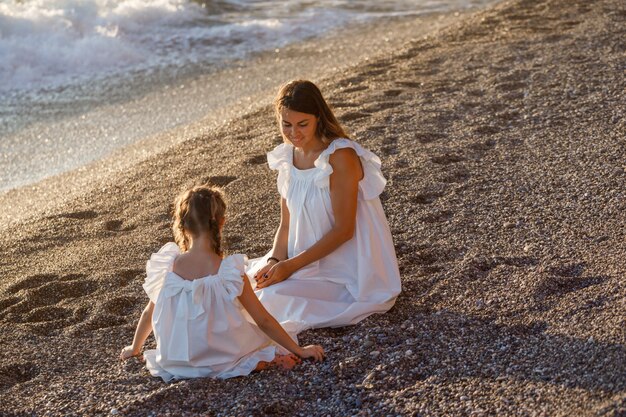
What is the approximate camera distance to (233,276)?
12.7ft

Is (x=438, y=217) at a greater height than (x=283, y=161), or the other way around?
(x=283, y=161)

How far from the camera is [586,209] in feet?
17.2

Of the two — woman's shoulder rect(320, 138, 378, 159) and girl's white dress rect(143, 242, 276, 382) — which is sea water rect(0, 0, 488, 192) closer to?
woman's shoulder rect(320, 138, 378, 159)

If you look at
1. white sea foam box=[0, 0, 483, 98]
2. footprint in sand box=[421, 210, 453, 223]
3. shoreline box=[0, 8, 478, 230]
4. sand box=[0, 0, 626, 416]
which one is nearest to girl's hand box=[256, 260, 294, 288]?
sand box=[0, 0, 626, 416]

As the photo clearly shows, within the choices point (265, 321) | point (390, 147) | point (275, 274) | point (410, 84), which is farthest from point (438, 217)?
point (410, 84)

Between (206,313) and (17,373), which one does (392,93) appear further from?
(17,373)

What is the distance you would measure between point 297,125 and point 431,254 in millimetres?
1107

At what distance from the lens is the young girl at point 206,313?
391cm

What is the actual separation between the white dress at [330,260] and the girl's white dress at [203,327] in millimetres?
405

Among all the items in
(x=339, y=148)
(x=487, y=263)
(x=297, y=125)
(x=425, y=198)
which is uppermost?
(x=297, y=125)

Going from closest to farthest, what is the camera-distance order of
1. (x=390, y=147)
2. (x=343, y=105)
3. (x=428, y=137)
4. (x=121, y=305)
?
(x=121, y=305)
(x=390, y=147)
(x=428, y=137)
(x=343, y=105)

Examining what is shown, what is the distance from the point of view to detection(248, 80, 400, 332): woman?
4371 mm

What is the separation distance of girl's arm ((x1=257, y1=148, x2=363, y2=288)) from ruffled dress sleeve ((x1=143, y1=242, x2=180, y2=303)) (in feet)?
1.73

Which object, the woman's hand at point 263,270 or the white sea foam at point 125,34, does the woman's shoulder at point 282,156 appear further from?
the white sea foam at point 125,34
